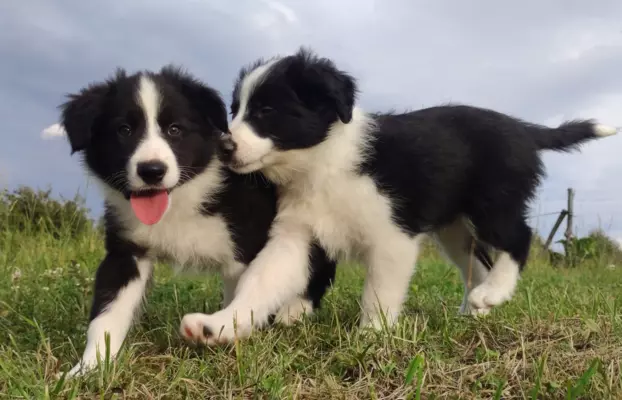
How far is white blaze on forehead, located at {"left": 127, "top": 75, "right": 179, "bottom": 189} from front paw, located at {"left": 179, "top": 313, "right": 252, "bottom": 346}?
0.68m

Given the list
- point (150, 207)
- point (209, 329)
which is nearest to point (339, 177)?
point (150, 207)

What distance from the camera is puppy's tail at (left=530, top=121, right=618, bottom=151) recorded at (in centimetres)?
441

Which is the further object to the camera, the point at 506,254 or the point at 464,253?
the point at 464,253

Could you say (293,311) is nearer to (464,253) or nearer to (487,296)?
(487,296)

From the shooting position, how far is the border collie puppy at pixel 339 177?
3.32 m

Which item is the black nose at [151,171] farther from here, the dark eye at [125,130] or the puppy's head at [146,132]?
the dark eye at [125,130]

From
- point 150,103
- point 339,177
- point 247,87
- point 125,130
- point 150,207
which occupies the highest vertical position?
point 247,87

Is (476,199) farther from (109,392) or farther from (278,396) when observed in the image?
(109,392)

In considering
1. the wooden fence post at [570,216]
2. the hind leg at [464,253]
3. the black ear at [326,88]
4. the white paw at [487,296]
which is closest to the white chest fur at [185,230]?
the black ear at [326,88]

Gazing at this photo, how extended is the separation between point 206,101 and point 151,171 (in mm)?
650

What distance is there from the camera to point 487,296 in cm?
376

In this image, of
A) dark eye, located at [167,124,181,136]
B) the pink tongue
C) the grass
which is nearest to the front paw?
the grass

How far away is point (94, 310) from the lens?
3170 millimetres

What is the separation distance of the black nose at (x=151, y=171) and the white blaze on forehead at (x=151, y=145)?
17 mm
